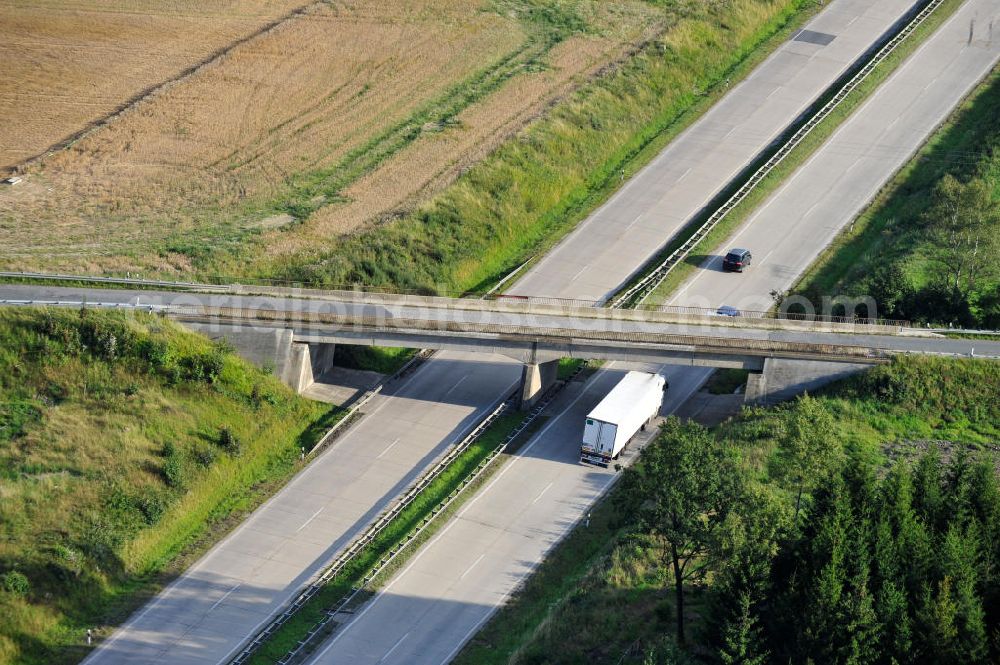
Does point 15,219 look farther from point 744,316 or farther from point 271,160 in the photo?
point 744,316

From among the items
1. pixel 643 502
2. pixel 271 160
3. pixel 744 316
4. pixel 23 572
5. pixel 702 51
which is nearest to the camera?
pixel 643 502

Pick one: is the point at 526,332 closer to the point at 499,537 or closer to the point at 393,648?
the point at 499,537

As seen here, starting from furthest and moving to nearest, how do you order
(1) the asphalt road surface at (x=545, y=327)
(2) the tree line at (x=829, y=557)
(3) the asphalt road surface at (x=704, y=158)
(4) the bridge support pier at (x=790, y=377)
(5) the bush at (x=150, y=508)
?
(3) the asphalt road surface at (x=704, y=158)
(1) the asphalt road surface at (x=545, y=327)
(4) the bridge support pier at (x=790, y=377)
(5) the bush at (x=150, y=508)
(2) the tree line at (x=829, y=557)

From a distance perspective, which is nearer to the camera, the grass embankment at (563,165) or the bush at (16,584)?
the bush at (16,584)

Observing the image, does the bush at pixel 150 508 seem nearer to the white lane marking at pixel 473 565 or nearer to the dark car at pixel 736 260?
the white lane marking at pixel 473 565

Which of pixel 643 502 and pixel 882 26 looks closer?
pixel 643 502

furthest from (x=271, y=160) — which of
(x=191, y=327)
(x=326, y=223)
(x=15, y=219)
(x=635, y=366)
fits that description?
(x=635, y=366)

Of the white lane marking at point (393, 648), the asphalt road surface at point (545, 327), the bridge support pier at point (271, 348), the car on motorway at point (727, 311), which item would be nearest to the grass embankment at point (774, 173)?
the car on motorway at point (727, 311)
